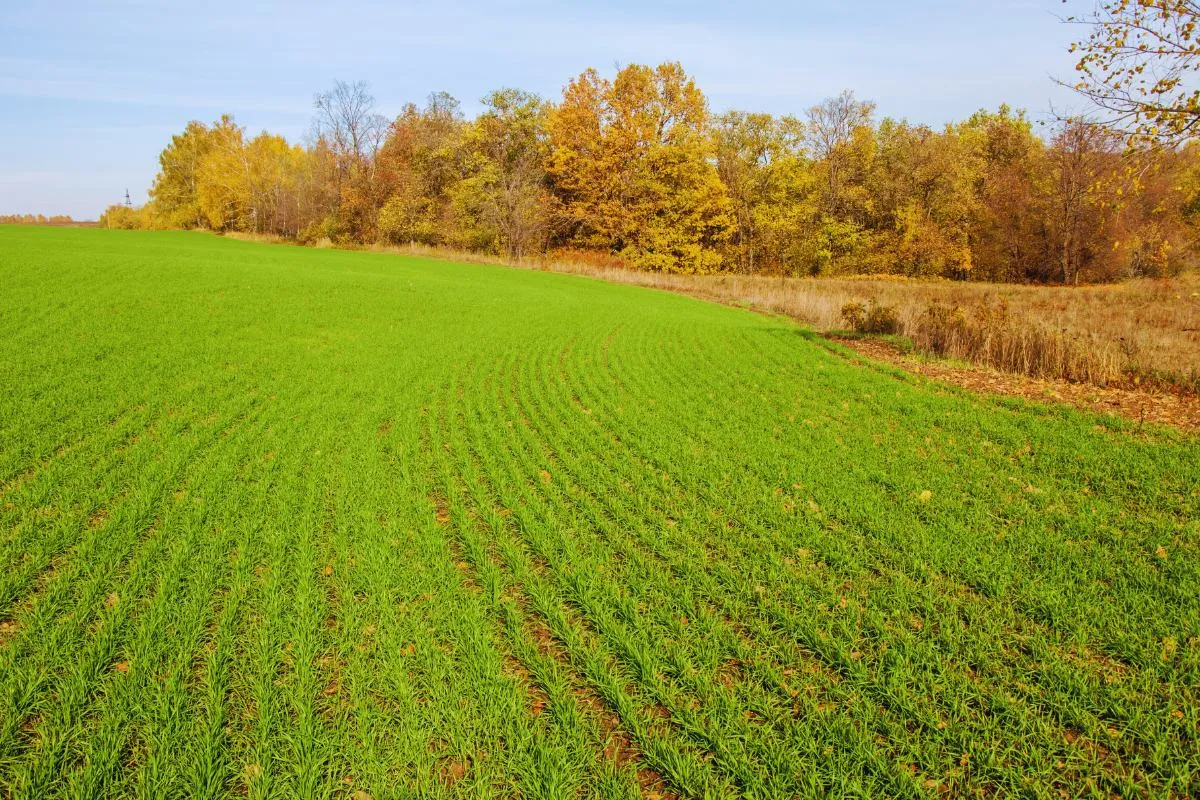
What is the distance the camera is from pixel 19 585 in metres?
3.87

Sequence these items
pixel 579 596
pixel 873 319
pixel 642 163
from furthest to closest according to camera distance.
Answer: pixel 642 163, pixel 873 319, pixel 579 596

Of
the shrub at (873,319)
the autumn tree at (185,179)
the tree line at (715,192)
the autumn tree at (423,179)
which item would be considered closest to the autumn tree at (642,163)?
the tree line at (715,192)

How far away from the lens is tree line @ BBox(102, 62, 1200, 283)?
3959cm

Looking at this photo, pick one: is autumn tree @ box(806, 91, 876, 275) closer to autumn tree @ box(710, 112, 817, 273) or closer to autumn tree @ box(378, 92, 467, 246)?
autumn tree @ box(710, 112, 817, 273)

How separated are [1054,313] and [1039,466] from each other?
1574cm

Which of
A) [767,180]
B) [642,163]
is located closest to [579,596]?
[642,163]

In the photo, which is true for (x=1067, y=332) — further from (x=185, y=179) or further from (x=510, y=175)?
(x=185, y=179)

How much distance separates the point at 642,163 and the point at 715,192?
603 centimetres

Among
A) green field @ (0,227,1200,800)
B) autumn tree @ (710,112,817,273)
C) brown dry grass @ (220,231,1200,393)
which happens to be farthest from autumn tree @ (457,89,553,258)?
green field @ (0,227,1200,800)

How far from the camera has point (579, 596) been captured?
160 inches

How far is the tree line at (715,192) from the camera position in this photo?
39.6 metres

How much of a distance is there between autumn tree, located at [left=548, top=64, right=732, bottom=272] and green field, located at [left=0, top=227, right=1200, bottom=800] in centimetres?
3614

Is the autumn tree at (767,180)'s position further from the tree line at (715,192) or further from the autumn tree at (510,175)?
the autumn tree at (510,175)

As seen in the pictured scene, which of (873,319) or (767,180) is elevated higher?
(767,180)
